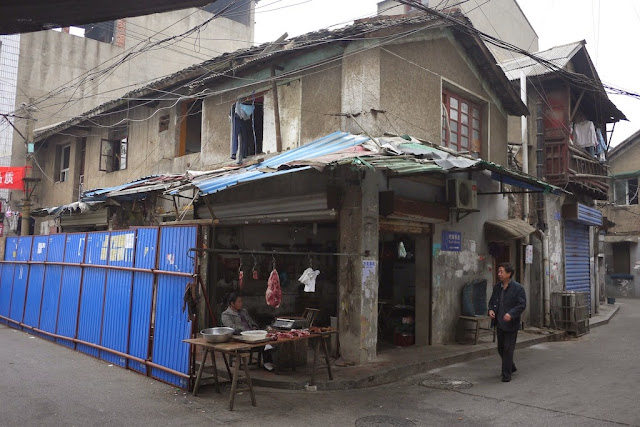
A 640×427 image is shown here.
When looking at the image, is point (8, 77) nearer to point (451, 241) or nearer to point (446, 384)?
point (451, 241)

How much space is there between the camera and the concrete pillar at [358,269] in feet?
28.9

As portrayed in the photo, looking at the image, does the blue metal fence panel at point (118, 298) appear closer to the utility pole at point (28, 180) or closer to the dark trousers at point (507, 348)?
the dark trousers at point (507, 348)

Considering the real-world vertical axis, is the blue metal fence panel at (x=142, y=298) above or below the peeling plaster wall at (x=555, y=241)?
below

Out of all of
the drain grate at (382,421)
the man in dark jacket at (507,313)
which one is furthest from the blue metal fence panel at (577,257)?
the drain grate at (382,421)

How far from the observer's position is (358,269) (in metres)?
8.90

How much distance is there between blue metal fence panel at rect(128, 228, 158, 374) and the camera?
8.10 m

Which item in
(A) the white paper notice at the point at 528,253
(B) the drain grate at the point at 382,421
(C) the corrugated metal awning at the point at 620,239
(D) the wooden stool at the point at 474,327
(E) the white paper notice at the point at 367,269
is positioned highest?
(C) the corrugated metal awning at the point at 620,239

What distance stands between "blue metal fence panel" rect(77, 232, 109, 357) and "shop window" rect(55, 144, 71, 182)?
11.7m

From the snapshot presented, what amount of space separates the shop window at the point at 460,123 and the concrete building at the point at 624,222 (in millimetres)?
16034

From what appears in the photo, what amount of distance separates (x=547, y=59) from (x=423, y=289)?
32.7 feet

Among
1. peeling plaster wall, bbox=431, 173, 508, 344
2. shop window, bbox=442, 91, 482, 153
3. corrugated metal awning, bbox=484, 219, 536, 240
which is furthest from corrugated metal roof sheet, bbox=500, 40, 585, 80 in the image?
corrugated metal awning, bbox=484, 219, 536, 240

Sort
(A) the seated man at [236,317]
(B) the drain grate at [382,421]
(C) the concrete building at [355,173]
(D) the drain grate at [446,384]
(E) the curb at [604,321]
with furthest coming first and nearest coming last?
(E) the curb at [604,321], (C) the concrete building at [355,173], (A) the seated man at [236,317], (D) the drain grate at [446,384], (B) the drain grate at [382,421]

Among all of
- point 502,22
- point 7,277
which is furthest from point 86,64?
point 502,22

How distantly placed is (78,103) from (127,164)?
761 cm
